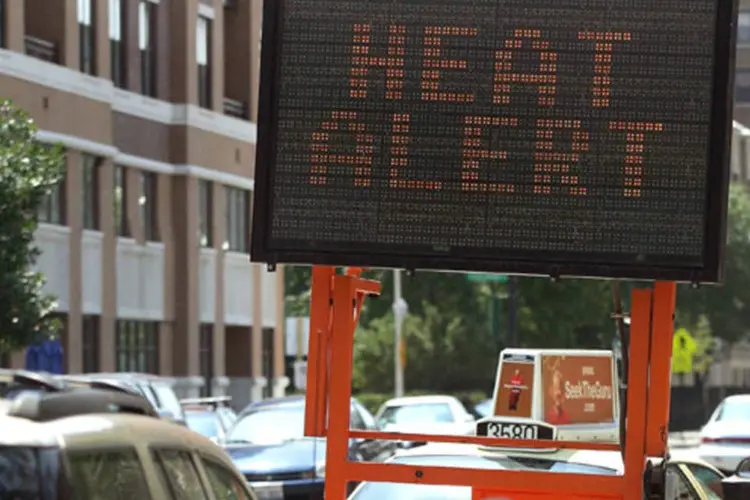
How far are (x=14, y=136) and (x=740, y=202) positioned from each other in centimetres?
4166

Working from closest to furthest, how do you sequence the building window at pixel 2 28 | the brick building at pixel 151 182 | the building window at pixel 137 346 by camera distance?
the building window at pixel 2 28 → the brick building at pixel 151 182 → the building window at pixel 137 346

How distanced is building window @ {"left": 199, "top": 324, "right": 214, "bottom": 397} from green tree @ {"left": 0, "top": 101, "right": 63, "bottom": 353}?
63.0 feet

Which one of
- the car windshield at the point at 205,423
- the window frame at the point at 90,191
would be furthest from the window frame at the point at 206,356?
the car windshield at the point at 205,423

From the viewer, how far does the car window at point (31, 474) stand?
402 cm

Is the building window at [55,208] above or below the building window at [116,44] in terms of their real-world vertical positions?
below

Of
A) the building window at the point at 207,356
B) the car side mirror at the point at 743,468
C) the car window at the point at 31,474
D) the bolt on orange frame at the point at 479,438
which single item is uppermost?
the car window at the point at 31,474

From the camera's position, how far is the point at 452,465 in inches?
352

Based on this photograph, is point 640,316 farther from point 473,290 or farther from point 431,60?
point 473,290

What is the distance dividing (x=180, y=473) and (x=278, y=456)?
15903 mm

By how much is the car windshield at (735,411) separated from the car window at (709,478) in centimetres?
1392

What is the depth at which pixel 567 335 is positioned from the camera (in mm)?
52812

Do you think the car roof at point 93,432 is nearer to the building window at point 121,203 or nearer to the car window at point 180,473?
the car window at point 180,473

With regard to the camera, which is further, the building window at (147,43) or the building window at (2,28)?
the building window at (147,43)

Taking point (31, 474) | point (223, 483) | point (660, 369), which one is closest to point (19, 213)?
point (660, 369)
